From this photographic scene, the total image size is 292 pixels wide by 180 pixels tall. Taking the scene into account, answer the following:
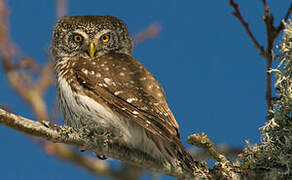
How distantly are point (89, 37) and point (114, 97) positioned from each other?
1.26 metres

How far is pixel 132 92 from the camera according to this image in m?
4.00

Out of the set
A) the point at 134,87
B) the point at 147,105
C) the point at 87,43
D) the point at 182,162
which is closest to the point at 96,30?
the point at 87,43

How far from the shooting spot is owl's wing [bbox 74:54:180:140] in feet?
11.8

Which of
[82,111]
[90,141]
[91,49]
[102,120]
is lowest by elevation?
[90,141]

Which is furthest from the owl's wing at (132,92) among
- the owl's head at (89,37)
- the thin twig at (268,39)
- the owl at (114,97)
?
the thin twig at (268,39)

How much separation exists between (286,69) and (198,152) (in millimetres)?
1250

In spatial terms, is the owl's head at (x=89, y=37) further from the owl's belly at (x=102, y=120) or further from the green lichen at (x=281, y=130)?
the green lichen at (x=281, y=130)

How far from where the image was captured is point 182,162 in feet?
11.5

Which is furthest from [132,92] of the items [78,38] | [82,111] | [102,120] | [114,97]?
[78,38]

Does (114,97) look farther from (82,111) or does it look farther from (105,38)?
(105,38)

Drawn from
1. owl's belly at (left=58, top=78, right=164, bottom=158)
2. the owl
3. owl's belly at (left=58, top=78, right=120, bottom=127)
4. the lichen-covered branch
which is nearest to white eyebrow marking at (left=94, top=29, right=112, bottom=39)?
the owl

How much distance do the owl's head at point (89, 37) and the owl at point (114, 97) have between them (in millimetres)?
11

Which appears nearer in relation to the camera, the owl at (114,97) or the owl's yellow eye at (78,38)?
the owl at (114,97)

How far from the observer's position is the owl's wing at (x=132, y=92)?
3600 millimetres
